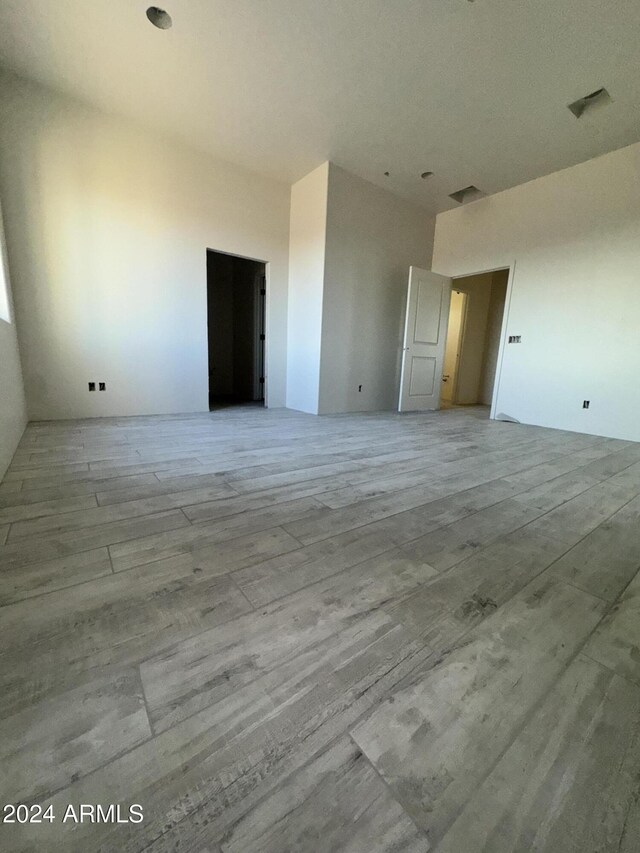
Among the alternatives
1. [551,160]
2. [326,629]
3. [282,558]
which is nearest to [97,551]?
[282,558]

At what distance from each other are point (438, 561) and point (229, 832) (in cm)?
97

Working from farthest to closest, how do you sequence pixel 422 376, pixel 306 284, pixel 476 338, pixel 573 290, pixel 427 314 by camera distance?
pixel 476 338 → pixel 422 376 → pixel 427 314 → pixel 306 284 → pixel 573 290

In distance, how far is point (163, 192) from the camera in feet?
12.3

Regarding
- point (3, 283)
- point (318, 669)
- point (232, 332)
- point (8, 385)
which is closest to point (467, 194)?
point (232, 332)

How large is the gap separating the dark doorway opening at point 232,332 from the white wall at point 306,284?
1065 millimetres

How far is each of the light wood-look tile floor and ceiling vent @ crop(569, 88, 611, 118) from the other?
11.3 ft

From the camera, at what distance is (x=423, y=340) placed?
5.15 meters

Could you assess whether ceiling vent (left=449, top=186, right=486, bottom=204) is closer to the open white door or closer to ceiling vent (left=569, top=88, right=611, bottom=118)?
the open white door

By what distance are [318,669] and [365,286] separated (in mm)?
4666

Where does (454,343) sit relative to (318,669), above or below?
above

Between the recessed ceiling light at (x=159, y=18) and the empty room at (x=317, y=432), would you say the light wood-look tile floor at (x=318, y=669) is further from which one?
the recessed ceiling light at (x=159, y=18)

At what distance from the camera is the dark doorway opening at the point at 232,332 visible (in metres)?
5.78

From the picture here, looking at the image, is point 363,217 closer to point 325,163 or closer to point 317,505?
point 325,163

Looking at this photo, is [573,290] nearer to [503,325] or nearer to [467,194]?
[503,325]
